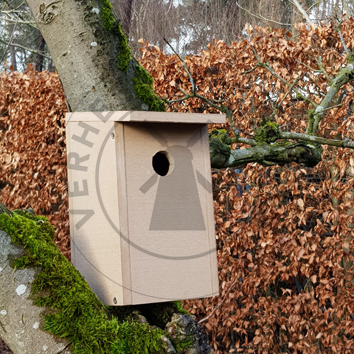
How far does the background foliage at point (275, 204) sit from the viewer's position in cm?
364

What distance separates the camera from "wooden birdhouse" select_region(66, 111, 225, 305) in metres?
1.68

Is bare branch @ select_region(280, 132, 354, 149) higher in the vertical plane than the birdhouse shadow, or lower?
higher

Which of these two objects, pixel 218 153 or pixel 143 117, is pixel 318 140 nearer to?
pixel 218 153

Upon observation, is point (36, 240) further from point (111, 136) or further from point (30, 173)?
point (30, 173)

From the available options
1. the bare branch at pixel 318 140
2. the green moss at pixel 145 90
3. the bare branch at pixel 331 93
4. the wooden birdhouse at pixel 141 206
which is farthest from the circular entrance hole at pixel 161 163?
the bare branch at pixel 331 93

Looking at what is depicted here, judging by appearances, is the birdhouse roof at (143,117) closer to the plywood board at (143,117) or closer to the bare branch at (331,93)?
the plywood board at (143,117)

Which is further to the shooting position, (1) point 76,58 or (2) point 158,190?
(1) point 76,58

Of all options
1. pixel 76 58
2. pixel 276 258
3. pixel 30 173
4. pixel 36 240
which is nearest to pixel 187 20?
pixel 30 173

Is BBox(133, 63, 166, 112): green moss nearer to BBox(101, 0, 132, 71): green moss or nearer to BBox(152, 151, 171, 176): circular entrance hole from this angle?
BBox(101, 0, 132, 71): green moss

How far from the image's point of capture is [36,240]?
144 centimetres

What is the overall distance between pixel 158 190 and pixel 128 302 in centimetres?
40

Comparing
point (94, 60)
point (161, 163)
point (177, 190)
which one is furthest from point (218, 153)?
point (94, 60)

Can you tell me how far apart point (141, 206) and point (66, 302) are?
0.46 meters

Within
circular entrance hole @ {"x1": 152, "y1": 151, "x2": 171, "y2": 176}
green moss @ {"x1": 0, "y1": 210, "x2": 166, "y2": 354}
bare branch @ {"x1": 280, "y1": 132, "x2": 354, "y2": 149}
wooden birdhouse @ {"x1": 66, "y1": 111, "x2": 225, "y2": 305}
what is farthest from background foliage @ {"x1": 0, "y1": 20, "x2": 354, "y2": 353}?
green moss @ {"x1": 0, "y1": 210, "x2": 166, "y2": 354}
